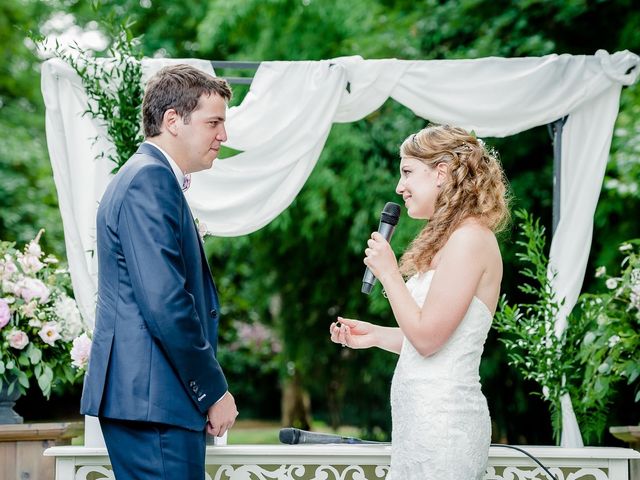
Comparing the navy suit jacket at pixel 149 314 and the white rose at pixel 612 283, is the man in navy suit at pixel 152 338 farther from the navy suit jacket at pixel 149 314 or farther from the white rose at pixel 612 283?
the white rose at pixel 612 283

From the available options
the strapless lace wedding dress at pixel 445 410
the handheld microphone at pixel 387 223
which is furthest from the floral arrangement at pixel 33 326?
the strapless lace wedding dress at pixel 445 410

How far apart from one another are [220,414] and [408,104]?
222cm

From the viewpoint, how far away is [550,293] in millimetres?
3623

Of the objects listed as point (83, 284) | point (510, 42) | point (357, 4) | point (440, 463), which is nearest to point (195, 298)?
point (440, 463)

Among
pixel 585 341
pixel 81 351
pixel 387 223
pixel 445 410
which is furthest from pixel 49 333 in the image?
pixel 585 341

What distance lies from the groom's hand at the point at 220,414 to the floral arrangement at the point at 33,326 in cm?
127

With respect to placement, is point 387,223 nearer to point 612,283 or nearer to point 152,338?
point 152,338

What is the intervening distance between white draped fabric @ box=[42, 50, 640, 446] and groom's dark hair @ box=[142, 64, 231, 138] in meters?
1.48

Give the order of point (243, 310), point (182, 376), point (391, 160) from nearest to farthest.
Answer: point (182, 376)
point (391, 160)
point (243, 310)

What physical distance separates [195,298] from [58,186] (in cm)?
171

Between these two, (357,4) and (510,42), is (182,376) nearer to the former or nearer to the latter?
(510,42)

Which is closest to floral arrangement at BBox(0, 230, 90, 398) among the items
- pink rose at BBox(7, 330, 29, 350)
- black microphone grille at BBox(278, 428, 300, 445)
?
pink rose at BBox(7, 330, 29, 350)

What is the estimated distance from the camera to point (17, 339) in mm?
3473

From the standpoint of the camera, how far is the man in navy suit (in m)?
2.11
